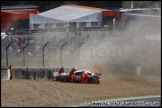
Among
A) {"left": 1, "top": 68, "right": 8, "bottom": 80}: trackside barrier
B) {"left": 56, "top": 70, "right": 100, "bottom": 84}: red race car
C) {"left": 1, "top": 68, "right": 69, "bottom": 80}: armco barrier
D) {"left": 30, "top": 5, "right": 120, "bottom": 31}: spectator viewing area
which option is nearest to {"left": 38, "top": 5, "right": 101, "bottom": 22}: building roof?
{"left": 30, "top": 5, "right": 120, "bottom": 31}: spectator viewing area

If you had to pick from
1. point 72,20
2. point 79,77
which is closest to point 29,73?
point 79,77

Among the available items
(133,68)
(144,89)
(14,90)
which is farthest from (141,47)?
(14,90)

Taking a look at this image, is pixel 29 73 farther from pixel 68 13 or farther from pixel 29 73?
pixel 68 13

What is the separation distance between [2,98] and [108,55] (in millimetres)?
11343

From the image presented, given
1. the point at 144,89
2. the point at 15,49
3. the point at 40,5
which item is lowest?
the point at 144,89

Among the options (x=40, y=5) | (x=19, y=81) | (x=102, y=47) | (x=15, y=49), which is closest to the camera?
(x=19, y=81)

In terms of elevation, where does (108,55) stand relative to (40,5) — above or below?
below

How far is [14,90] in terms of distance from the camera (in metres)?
17.4

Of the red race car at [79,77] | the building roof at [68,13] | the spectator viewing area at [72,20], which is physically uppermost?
the building roof at [68,13]

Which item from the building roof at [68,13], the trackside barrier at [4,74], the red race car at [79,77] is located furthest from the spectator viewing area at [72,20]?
the trackside barrier at [4,74]

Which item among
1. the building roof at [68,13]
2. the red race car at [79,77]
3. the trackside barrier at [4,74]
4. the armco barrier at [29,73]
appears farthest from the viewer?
the building roof at [68,13]

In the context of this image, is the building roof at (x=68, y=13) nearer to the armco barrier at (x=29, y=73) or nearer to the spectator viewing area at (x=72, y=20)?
the spectator viewing area at (x=72, y=20)

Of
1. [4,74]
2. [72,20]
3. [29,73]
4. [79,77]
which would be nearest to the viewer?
[4,74]

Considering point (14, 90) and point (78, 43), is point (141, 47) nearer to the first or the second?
point (78, 43)
